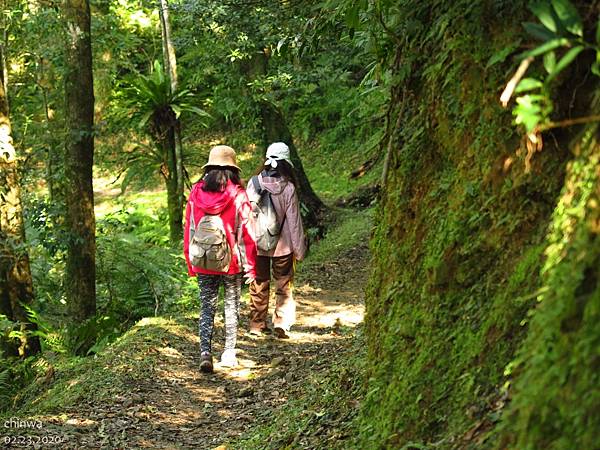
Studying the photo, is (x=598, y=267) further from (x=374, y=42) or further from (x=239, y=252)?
(x=239, y=252)

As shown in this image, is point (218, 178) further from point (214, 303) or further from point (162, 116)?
point (162, 116)

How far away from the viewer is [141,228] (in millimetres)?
21281

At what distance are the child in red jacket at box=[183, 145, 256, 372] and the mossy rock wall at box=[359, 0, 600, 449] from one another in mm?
3551

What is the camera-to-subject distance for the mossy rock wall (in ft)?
8.06

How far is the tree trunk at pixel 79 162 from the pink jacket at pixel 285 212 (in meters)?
3.14

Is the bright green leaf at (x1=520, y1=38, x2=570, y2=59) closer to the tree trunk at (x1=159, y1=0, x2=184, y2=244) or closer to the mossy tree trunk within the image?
the tree trunk at (x1=159, y1=0, x2=184, y2=244)

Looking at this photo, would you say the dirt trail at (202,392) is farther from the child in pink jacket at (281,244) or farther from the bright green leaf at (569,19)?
the bright green leaf at (569,19)

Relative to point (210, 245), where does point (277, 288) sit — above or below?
below

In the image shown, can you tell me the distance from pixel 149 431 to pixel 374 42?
13.1 feet

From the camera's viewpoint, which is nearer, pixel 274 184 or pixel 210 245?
pixel 210 245

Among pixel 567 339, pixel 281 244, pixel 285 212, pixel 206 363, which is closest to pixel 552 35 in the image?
pixel 567 339

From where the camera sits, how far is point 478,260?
3.61 metres

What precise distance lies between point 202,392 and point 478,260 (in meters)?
4.96

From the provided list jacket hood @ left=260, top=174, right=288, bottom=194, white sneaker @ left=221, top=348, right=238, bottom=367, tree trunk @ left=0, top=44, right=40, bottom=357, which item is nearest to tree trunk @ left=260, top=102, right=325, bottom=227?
tree trunk @ left=0, top=44, right=40, bottom=357
